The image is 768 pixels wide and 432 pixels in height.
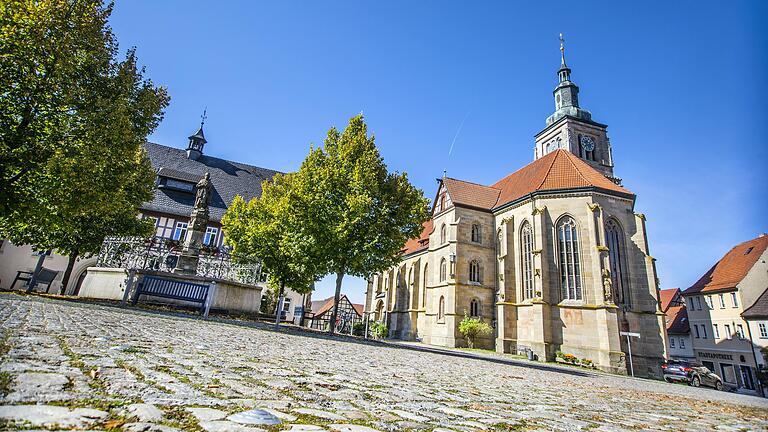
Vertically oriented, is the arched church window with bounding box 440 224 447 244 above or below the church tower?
below

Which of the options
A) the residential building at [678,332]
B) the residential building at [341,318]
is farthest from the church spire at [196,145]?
the residential building at [678,332]

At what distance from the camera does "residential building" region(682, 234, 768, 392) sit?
32.9 meters

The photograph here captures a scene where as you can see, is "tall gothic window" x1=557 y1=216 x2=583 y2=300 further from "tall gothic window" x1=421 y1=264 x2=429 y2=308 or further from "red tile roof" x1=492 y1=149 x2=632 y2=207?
"tall gothic window" x1=421 y1=264 x2=429 y2=308

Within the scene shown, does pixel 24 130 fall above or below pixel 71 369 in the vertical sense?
above

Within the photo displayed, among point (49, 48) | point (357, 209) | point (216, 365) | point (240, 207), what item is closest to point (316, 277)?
point (357, 209)

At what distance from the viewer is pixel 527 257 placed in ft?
90.5

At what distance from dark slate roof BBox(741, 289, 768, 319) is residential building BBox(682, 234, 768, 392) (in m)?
0.10

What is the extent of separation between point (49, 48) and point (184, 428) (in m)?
14.8

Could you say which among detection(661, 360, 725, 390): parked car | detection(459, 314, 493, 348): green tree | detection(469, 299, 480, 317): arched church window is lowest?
detection(661, 360, 725, 390): parked car

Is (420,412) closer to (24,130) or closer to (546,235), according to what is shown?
(24,130)

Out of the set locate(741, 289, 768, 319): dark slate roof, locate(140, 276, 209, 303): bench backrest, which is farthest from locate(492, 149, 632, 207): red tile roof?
locate(140, 276, 209, 303): bench backrest

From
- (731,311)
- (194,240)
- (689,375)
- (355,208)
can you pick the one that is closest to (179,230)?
(194,240)

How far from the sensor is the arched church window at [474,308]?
94.8ft

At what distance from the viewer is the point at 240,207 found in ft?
86.1
